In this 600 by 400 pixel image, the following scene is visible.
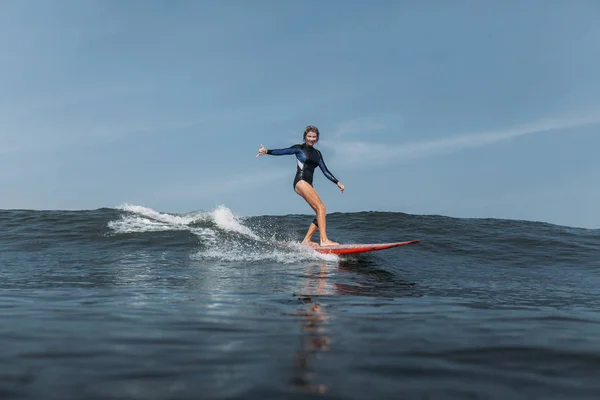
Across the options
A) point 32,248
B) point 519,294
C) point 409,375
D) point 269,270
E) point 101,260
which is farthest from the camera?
point 32,248

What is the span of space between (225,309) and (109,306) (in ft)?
4.33

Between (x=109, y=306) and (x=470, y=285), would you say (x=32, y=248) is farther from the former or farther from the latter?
(x=470, y=285)

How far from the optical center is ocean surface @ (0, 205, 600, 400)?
7.94 ft

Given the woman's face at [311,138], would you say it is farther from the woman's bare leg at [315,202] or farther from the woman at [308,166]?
the woman's bare leg at [315,202]

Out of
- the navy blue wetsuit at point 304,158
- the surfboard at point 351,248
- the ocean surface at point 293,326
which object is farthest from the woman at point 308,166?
the ocean surface at point 293,326

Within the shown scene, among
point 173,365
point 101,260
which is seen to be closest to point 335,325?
point 173,365

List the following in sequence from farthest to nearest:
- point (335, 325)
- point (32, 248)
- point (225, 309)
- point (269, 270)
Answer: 1. point (32, 248)
2. point (269, 270)
3. point (225, 309)
4. point (335, 325)

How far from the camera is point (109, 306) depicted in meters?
4.94

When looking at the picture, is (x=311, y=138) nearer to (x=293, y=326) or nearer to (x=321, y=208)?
(x=321, y=208)

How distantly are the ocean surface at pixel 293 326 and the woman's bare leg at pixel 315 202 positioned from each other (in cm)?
82

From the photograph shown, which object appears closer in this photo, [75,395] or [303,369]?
[75,395]

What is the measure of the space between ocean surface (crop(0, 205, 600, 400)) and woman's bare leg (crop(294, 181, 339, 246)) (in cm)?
82

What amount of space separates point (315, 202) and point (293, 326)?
324 inches

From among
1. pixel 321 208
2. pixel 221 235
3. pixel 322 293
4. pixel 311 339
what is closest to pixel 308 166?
pixel 321 208
